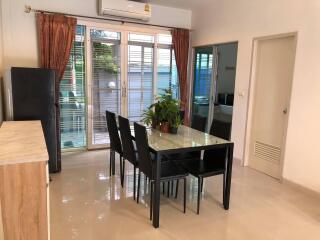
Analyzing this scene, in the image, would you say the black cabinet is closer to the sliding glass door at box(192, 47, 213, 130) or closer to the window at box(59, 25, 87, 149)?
the window at box(59, 25, 87, 149)

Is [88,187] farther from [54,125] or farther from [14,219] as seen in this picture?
[14,219]

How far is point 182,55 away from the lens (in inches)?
218

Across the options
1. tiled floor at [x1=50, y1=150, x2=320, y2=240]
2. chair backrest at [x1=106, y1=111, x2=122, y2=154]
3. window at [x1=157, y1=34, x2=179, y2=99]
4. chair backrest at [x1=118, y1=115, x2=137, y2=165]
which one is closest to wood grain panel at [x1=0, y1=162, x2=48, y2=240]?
tiled floor at [x1=50, y1=150, x2=320, y2=240]

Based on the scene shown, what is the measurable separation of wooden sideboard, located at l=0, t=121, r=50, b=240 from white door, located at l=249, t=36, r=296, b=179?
3191mm

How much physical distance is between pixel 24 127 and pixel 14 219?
1.32m

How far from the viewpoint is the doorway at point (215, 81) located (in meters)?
4.85

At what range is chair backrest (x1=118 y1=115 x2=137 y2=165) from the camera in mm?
2979

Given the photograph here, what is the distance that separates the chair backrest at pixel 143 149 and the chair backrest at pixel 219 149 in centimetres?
85

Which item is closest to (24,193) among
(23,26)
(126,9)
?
(23,26)

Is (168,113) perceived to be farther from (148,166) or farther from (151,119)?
(148,166)

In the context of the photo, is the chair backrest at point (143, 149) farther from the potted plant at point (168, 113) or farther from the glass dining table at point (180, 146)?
the potted plant at point (168, 113)

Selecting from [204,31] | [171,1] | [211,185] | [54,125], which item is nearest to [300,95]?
[211,185]

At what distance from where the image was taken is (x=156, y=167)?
2486 millimetres

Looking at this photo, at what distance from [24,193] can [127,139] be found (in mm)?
1439
